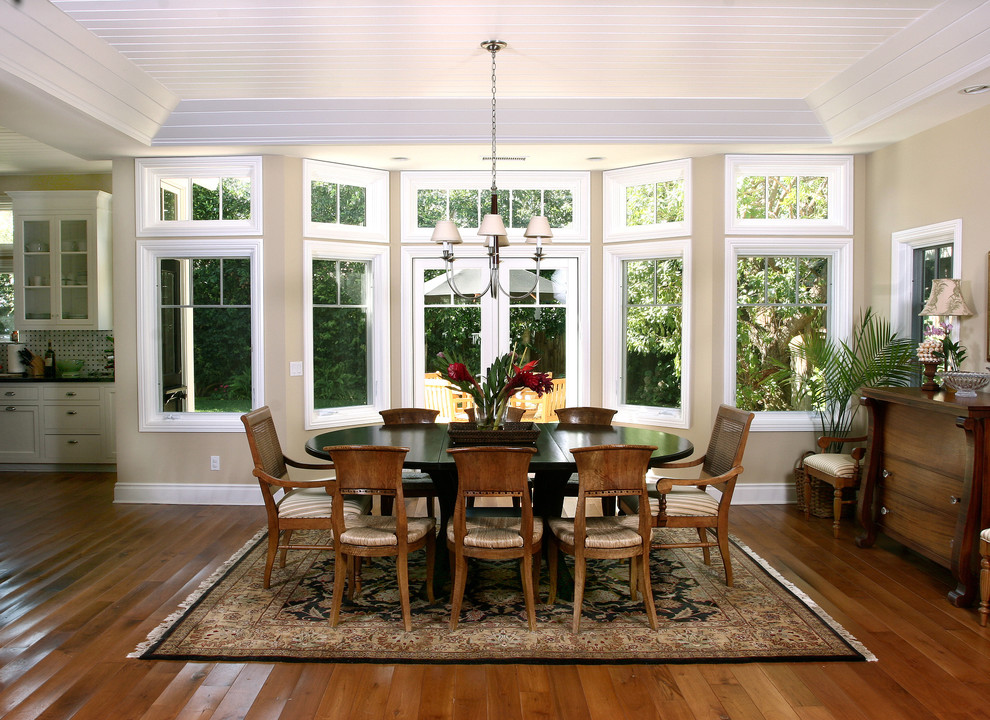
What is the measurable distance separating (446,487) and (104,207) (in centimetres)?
486

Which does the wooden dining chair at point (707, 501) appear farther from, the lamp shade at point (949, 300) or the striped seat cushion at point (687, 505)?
the lamp shade at point (949, 300)

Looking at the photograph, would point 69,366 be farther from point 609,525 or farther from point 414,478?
point 609,525

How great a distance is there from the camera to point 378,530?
11.3 ft

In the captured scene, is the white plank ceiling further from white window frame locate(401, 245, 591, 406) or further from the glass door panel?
the glass door panel

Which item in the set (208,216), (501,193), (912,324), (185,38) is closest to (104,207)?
(208,216)

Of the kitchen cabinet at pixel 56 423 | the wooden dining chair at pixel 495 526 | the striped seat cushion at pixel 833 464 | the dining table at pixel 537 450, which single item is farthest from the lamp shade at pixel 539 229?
the kitchen cabinet at pixel 56 423

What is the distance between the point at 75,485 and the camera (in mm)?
6273

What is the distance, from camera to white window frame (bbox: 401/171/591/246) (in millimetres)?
6023

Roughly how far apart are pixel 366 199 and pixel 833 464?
4.11m

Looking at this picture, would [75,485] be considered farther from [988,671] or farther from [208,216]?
[988,671]

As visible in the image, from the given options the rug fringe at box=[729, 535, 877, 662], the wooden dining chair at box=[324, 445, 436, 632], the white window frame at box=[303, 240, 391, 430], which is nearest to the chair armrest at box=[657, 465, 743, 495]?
the rug fringe at box=[729, 535, 877, 662]

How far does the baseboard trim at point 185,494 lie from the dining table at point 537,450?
1767mm

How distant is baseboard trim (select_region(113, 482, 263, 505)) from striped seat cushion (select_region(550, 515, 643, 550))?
3061 mm

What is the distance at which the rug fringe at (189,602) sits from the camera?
3.10m
